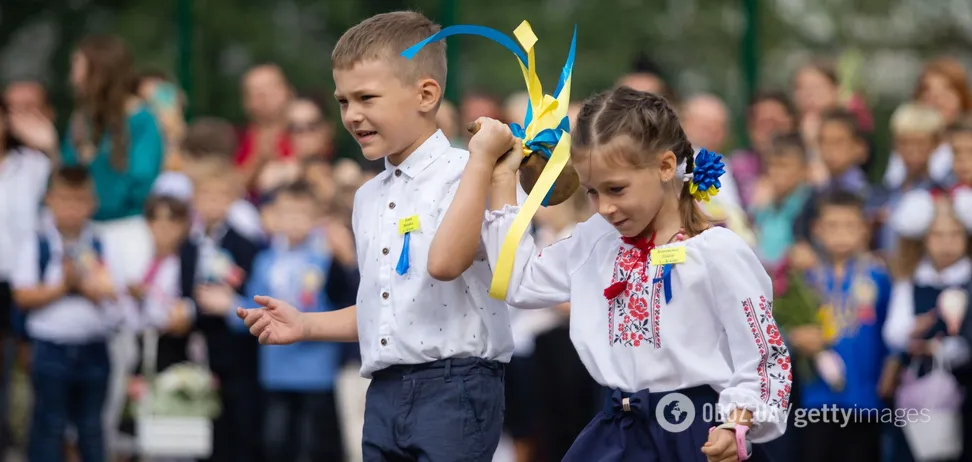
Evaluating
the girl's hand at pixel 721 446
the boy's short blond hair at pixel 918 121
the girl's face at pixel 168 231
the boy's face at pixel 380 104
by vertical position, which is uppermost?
the boy's short blond hair at pixel 918 121

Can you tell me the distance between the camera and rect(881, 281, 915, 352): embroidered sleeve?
23.1ft

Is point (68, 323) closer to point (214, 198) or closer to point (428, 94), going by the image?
point (214, 198)

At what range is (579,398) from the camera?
8039 millimetres

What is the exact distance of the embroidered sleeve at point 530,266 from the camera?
404 centimetres

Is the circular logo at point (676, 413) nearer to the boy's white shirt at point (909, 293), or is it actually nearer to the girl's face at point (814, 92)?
the boy's white shirt at point (909, 293)

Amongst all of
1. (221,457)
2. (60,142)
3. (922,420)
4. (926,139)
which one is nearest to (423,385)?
(922,420)

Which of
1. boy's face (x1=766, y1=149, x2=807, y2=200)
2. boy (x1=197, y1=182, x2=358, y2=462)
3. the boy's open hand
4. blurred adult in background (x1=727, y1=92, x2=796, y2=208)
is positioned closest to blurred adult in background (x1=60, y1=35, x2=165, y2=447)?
boy (x1=197, y1=182, x2=358, y2=462)

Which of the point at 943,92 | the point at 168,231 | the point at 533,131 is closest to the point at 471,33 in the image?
the point at 533,131

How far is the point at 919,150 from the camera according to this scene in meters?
7.83

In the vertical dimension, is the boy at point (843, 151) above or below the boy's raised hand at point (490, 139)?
above

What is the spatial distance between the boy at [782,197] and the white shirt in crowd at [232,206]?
9.67 feet

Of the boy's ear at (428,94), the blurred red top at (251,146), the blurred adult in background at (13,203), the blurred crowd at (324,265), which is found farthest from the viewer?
the blurred red top at (251,146)

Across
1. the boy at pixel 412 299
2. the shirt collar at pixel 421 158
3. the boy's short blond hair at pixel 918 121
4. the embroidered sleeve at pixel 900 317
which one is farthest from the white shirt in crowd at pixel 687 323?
the boy's short blond hair at pixel 918 121

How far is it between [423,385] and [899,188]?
448cm
